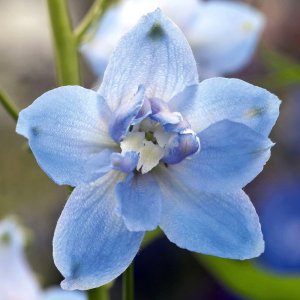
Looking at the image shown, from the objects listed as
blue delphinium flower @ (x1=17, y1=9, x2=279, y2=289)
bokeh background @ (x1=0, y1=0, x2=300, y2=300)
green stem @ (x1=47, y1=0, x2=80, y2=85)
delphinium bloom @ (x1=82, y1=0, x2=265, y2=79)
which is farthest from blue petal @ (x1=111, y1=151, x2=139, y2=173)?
bokeh background @ (x1=0, y1=0, x2=300, y2=300)

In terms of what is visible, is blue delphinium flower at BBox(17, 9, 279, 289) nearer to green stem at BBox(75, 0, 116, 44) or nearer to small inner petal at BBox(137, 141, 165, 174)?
small inner petal at BBox(137, 141, 165, 174)

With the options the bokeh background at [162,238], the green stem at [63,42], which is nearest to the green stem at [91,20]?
the green stem at [63,42]

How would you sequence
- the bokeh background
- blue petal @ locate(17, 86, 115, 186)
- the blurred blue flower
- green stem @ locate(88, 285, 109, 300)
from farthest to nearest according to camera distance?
the bokeh background, the blurred blue flower, green stem @ locate(88, 285, 109, 300), blue petal @ locate(17, 86, 115, 186)

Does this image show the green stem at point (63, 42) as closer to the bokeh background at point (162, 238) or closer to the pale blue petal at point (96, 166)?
the pale blue petal at point (96, 166)

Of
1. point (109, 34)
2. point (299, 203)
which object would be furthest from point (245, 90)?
point (299, 203)

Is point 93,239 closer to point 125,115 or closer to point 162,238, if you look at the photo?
point 125,115

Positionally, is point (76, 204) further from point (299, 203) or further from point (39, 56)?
point (39, 56)

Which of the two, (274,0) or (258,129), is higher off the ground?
(258,129)
